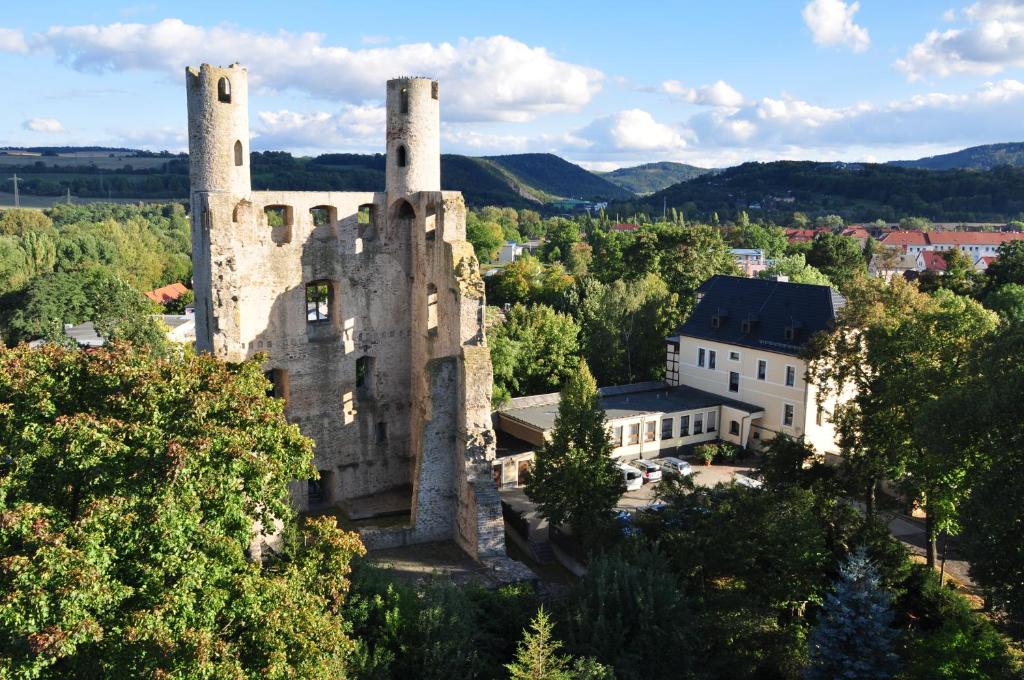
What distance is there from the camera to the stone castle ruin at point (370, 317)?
88.2 feet

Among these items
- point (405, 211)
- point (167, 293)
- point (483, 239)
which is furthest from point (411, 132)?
point (483, 239)

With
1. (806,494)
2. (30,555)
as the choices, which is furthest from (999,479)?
(30,555)

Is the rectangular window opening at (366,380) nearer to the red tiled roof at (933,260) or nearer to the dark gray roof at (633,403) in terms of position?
the dark gray roof at (633,403)

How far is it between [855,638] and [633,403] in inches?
926

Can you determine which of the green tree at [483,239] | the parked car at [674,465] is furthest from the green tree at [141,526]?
the green tree at [483,239]

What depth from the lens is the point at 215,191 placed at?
2703 cm

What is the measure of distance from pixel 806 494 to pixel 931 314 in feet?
27.0

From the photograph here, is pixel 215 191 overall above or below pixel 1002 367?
above

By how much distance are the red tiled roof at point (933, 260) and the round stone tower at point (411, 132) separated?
276ft

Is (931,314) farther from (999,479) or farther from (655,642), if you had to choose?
(655,642)

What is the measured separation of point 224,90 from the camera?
26906mm

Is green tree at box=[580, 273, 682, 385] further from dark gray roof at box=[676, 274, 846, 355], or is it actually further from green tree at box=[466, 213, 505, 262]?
green tree at box=[466, 213, 505, 262]

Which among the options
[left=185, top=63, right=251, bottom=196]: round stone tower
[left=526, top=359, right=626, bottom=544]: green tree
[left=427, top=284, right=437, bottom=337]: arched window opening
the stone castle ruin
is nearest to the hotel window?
[left=526, top=359, right=626, bottom=544]: green tree

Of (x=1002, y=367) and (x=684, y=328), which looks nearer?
(x=1002, y=367)
